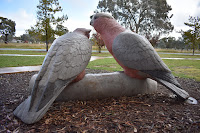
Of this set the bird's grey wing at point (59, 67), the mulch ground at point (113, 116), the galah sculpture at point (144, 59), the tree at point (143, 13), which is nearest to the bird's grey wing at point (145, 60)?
the galah sculpture at point (144, 59)

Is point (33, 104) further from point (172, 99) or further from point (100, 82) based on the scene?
point (172, 99)

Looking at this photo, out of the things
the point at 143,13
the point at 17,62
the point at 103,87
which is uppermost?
the point at 143,13

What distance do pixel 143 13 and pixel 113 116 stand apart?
95.6 ft

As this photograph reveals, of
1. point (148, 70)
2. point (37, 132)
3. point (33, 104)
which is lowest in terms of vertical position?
point (37, 132)

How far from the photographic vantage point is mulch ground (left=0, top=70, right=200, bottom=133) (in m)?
1.90

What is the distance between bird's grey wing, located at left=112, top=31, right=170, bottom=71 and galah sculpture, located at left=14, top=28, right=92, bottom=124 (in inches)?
27.2

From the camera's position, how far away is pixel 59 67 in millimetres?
2145

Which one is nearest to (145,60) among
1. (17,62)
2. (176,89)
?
(176,89)

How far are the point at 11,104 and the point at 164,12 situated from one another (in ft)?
97.4

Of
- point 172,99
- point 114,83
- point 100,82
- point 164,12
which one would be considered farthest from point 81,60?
point 164,12

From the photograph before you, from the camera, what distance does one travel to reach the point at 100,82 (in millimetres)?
2914

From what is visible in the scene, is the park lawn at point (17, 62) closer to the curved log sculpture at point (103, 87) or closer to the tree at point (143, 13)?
the curved log sculpture at point (103, 87)

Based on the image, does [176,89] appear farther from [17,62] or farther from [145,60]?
[17,62]

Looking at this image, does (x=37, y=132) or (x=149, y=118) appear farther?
(x=149, y=118)
